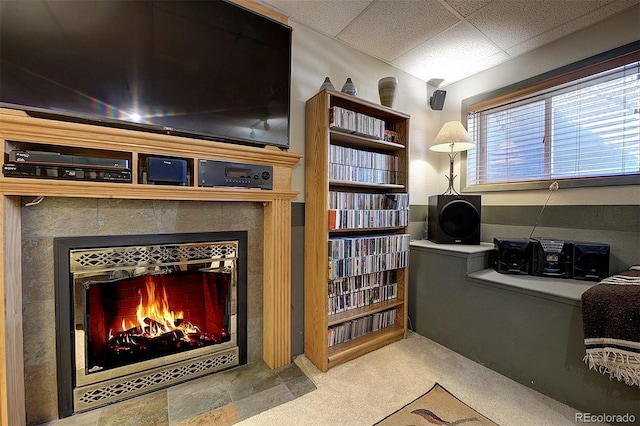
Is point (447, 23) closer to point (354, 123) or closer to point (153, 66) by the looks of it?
point (354, 123)

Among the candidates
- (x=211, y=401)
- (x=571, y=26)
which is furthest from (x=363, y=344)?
(x=571, y=26)

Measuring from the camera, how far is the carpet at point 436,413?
1233mm

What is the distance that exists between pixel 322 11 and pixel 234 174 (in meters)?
1.19

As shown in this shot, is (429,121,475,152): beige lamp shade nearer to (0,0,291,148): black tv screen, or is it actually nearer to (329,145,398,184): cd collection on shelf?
(329,145,398,184): cd collection on shelf

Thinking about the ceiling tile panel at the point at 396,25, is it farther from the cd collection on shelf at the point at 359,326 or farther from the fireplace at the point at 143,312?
the cd collection on shelf at the point at 359,326

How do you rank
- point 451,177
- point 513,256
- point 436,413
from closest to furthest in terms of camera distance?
point 436,413, point 513,256, point 451,177

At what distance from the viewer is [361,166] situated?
72.9 inches

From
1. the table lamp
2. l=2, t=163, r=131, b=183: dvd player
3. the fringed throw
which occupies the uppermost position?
the table lamp

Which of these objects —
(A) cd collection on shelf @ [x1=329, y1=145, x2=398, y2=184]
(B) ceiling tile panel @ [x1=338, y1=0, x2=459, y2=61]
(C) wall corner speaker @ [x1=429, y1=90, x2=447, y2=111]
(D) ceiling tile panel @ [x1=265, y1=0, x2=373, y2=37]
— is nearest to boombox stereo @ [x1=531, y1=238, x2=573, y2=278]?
(A) cd collection on shelf @ [x1=329, y1=145, x2=398, y2=184]

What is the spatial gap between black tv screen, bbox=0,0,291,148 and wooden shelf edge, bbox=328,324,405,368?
142 cm

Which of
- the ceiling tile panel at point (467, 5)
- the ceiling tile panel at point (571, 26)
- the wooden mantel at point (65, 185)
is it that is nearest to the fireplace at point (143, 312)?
the wooden mantel at point (65, 185)

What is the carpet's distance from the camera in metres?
1.23

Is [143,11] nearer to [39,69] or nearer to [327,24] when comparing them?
[39,69]

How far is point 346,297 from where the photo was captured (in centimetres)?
189
